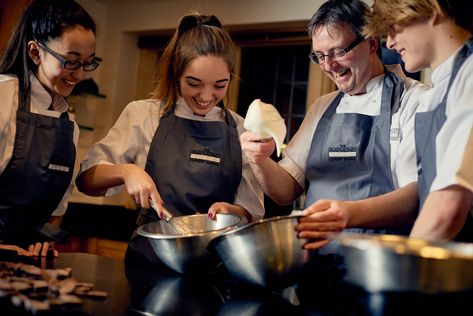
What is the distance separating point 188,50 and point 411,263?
1.17 meters

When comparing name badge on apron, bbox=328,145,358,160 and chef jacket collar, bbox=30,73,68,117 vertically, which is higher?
chef jacket collar, bbox=30,73,68,117

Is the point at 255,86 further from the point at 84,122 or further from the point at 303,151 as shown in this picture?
the point at 303,151

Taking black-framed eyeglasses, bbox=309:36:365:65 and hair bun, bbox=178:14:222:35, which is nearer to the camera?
black-framed eyeglasses, bbox=309:36:365:65

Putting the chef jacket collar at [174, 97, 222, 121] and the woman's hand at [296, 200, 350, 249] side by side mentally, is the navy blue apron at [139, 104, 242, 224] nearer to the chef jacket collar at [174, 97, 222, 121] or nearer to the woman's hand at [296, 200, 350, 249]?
the chef jacket collar at [174, 97, 222, 121]

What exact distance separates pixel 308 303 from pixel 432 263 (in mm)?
370

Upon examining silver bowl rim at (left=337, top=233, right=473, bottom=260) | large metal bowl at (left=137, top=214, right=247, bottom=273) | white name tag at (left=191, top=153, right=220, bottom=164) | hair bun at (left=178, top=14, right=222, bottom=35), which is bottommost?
large metal bowl at (left=137, top=214, right=247, bottom=273)

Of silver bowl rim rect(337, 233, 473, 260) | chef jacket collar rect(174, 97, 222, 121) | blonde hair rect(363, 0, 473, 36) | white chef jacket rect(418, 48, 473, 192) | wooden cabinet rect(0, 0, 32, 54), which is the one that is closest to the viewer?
silver bowl rim rect(337, 233, 473, 260)

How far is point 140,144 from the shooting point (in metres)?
1.76

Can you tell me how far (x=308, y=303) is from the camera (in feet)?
3.48

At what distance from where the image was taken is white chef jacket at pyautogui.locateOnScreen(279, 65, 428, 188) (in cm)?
143

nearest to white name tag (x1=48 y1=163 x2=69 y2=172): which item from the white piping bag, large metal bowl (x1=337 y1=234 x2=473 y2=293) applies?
the white piping bag

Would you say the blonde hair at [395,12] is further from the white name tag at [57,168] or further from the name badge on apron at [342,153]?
the white name tag at [57,168]

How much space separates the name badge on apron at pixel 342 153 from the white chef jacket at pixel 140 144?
1.07 ft

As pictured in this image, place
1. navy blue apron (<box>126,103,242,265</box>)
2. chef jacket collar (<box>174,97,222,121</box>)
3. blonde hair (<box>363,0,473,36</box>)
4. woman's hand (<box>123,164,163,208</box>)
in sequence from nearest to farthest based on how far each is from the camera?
blonde hair (<box>363,0,473,36</box>), woman's hand (<box>123,164,163,208</box>), navy blue apron (<box>126,103,242,265</box>), chef jacket collar (<box>174,97,222,121</box>)
